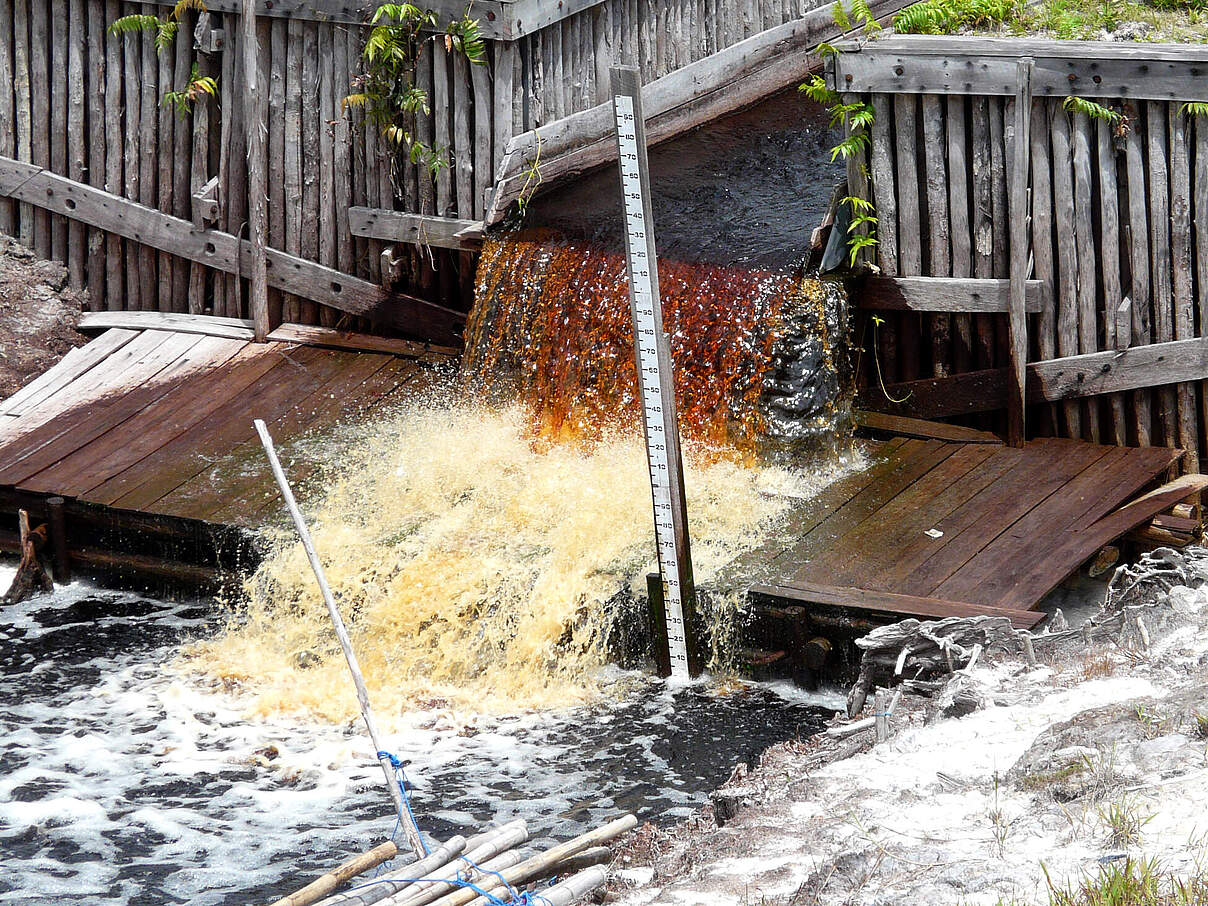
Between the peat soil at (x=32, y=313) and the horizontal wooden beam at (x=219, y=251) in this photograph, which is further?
the peat soil at (x=32, y=313)

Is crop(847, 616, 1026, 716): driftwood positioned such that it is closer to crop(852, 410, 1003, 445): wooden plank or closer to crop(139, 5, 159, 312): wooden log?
crop(852, 410, 1003, 445): wooden plank

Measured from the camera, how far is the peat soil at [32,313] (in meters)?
11.1

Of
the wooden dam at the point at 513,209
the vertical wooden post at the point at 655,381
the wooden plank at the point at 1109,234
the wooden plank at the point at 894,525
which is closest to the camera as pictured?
the vertical wooden post at the point at 655,381

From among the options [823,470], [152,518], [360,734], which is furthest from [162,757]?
[823,470]

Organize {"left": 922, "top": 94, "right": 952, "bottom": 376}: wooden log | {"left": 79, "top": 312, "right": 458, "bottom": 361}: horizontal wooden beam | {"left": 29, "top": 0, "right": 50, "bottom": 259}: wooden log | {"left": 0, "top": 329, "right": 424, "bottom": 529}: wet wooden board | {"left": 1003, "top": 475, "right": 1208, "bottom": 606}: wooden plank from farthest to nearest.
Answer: {"left": 29, "top": 0, "right": 50, "bottom": 259}: wooden log < {"left": 79, "top": 312, "right": 458, "bottom": 361}: horizontal wooden beam < {"left": 0, "top": 329, "right": 424, "bottom": 529}: wet wooden board < {"left": 922, "top": 94, "right": 952, "bottom": 376}: wooden log < {"left": 1003, "top": 475, "right": 1208, "bottom": 606}: wooden plank

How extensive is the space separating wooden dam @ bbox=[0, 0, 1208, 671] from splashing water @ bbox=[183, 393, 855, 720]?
1.40ft

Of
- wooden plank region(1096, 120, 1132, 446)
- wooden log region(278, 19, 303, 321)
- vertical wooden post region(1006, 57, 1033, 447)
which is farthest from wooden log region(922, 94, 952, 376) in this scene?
wooden log region(278, 19, 303, 321)

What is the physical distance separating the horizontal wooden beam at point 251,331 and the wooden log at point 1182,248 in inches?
196

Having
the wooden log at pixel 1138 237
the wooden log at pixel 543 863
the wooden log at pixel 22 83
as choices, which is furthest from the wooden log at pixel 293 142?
the wooden log at pixel 543 863

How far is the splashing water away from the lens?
25.1 feet

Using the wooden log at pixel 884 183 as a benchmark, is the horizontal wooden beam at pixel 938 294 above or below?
below

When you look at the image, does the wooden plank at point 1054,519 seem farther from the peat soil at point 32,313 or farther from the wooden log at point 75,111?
the wooden log at point 75,111

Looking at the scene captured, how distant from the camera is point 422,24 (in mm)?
10148

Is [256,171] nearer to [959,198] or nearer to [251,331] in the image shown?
[251,331]
